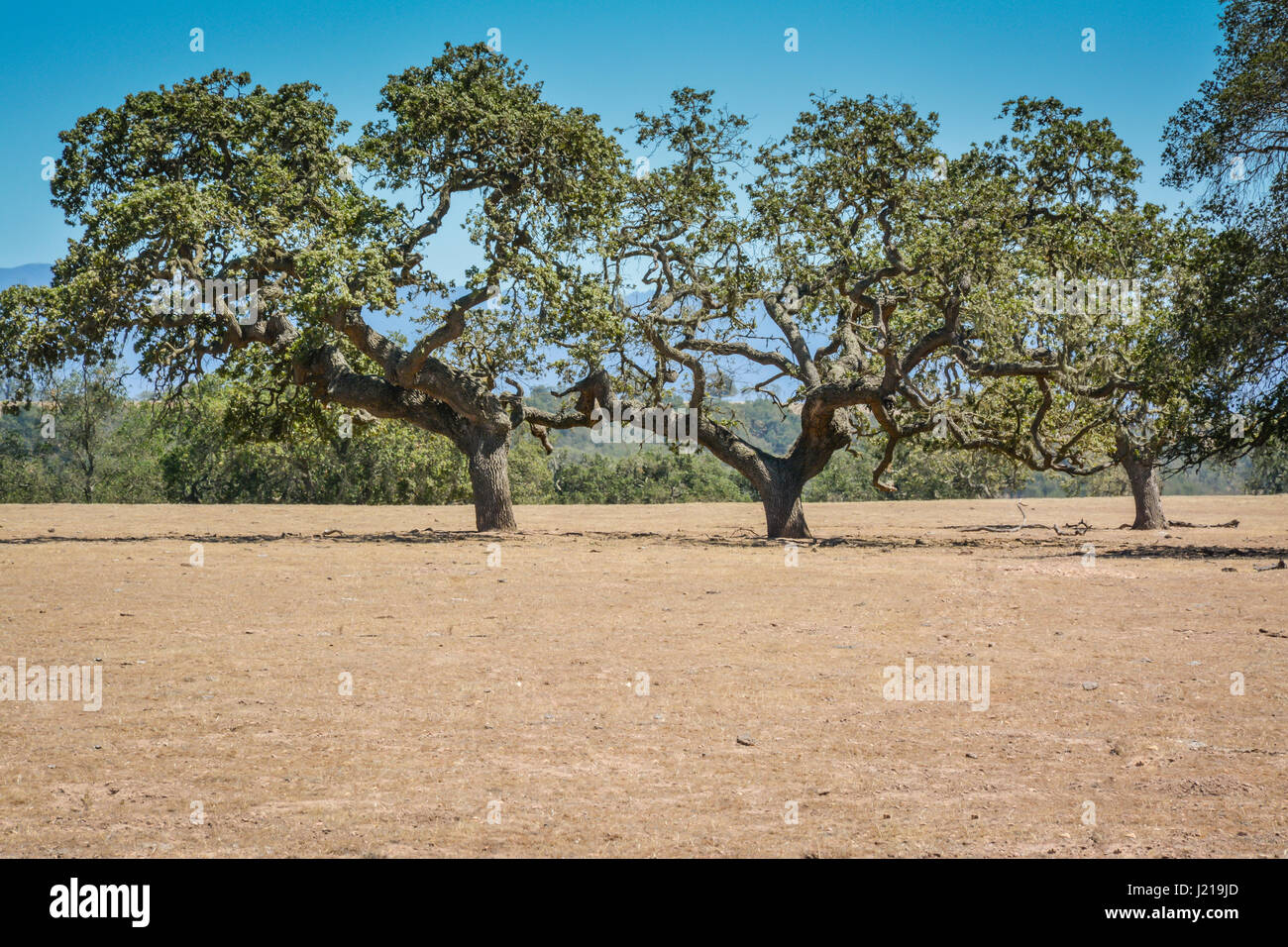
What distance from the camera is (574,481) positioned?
281 feet

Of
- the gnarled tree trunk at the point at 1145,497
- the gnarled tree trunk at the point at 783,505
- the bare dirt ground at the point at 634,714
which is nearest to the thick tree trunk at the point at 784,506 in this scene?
the gnarled tree trunk at the point at 783,505

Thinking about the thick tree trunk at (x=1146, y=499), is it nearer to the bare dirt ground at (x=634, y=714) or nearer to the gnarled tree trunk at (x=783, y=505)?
the gnarled tree trunk at (x=783, y=505)

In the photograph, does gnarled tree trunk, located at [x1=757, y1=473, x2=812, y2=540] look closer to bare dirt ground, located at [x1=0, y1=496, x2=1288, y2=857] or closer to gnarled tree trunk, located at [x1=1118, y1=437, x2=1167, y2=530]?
bare dirt ground, located at [x1=0, y1=496, x2=1288, y2=857]

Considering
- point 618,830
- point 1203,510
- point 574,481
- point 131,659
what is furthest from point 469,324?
point 574,481

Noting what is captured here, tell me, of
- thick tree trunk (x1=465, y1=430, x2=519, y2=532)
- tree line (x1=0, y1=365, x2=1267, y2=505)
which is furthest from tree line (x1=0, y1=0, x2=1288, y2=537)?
tree line (x1=0, y1=365, x2=1267, y2=505)

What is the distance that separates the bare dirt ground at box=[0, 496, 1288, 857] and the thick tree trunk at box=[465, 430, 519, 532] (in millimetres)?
7211

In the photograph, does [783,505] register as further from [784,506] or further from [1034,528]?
[1034,528]

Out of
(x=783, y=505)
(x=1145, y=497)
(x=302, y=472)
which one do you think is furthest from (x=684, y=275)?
(x=302, y=472)

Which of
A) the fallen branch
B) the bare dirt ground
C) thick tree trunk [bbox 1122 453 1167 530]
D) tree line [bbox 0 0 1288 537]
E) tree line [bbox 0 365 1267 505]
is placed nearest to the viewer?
the bare dirt ground

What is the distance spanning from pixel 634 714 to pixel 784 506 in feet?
58.0

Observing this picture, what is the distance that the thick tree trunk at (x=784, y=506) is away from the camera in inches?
992

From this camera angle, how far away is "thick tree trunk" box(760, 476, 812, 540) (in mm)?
25188

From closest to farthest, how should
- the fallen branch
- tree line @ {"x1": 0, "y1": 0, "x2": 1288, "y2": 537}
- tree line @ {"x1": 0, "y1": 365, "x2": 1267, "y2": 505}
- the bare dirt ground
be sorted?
the bare dirt ground → tree line @ {"x1": 0, "y1": 0, "x2": 1288, "y2": 537} → the fallen branch → tree line @ {"x1": 0, "y1": 365, "x2": 1267, "y2": 505}
